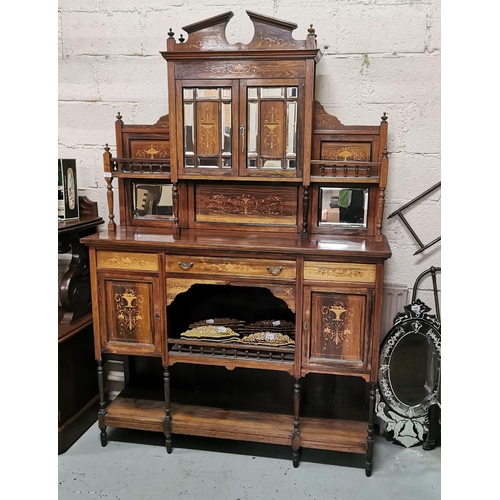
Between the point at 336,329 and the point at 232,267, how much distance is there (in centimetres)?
57

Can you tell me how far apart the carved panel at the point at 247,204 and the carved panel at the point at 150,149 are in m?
0.27

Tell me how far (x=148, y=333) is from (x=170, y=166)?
0.87m

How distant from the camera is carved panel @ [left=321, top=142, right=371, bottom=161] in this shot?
7.95 ft

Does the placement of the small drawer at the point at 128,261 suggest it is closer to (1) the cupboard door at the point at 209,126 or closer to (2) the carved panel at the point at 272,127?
(1) the cupboard door at the point at 209,126

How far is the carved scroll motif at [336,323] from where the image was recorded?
87.6 inches

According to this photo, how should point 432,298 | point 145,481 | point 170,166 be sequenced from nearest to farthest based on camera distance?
point 145,481, point 170,166, point 432,298

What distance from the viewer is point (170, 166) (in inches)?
97.0

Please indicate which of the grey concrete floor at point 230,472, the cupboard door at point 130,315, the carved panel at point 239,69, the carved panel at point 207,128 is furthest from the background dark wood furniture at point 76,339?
the carved panel at point 239,69

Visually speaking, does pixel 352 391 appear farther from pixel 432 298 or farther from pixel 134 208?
pixel 134 208

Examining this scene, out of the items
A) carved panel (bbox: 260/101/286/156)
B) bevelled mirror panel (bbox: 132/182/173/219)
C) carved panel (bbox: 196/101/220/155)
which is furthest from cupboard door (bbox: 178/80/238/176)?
bevelled mirror panel (bbox: 132/182/173/219)

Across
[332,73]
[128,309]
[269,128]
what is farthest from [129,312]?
[332,73]

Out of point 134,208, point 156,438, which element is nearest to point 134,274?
point 134,208

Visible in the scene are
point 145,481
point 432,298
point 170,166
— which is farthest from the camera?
point 432,298

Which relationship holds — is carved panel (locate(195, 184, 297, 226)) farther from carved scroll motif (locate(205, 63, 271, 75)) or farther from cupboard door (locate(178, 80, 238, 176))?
carved scroll motif (locate(205, 63, 271, 75))
